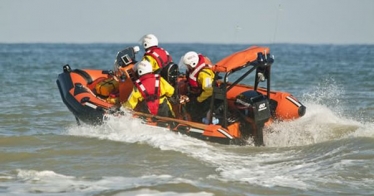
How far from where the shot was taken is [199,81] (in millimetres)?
9469

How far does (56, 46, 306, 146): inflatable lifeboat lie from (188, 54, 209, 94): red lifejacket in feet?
0.75

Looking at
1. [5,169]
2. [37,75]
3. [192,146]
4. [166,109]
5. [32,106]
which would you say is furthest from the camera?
[37,75]

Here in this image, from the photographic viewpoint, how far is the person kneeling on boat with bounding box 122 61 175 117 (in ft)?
30.8

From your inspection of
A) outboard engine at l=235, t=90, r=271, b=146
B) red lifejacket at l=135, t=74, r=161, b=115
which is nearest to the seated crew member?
red lifejacket at l=135, t=74, r=161, b=115

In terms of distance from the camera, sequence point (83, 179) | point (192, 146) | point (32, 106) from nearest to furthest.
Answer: point (83, 179)
point (192, 146)
point (32, 106)

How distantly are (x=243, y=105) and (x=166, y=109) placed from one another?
3.16ft

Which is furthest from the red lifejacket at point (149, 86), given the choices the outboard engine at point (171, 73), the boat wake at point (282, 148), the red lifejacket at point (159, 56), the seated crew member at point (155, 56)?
the red lifejacket at point (159, 56)

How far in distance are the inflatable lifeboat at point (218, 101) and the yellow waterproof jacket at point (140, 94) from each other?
0.11 m

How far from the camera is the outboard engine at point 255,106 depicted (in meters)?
9.03

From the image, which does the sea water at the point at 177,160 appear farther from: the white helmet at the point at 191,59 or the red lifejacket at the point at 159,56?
the red lifejacket at the point at 159,56

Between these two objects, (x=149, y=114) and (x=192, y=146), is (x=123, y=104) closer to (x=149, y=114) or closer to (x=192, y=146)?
(x=149, y=114)

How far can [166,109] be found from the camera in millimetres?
9609

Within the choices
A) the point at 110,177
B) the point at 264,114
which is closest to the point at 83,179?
the point at 110,177
